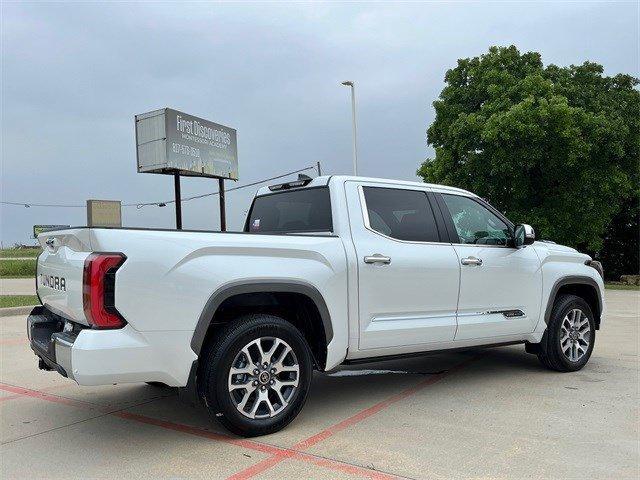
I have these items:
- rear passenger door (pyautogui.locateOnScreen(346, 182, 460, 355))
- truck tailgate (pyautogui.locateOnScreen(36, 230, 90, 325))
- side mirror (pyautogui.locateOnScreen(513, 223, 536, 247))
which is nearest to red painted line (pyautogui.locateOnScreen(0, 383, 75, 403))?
truck tailgate (pyautogui.locateOnScreen(36, 230, 90, 325))

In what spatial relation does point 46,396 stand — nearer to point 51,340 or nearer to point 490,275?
point 51,340

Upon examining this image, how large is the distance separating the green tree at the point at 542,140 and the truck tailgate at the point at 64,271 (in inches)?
573

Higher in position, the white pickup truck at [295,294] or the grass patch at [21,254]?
the white pickup truck at [295,294]

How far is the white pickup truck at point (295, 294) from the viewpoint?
3.53 meters

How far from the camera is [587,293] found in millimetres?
6348

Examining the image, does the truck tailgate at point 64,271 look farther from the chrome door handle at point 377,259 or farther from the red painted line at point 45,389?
the chrome door handle at point 377,259

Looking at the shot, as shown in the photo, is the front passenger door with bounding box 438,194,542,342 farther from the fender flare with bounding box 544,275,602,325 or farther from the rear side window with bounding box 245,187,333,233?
the rear side window with bounding box 245,187,333,233

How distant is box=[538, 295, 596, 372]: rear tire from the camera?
5.80 m

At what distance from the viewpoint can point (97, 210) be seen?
18766mm

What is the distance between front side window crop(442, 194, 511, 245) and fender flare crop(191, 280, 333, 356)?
5.51ft

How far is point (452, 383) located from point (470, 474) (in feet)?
7.12

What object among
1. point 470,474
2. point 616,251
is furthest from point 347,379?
point 616,251

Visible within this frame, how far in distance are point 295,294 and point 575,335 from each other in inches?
131

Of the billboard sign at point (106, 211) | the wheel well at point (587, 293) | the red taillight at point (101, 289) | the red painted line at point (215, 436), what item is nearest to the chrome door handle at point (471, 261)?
the wheel well at point (587, 293)
